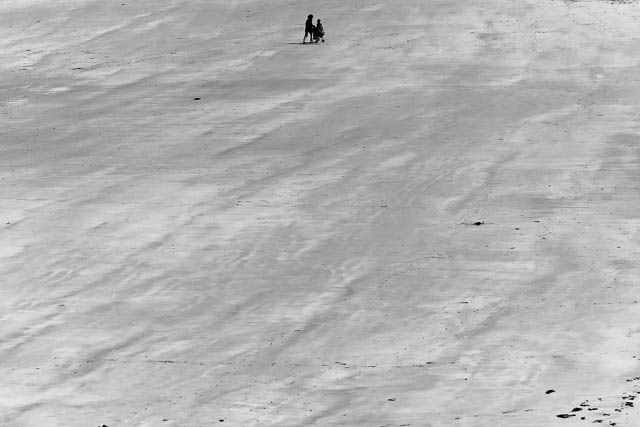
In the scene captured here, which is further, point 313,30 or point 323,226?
point 313,30

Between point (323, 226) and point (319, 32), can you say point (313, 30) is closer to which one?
point (319, 32)

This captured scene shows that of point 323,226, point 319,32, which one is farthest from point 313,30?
point 323,226

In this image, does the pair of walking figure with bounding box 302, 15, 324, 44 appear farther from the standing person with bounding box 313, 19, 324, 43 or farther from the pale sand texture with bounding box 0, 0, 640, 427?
the pale sand texture with bounding box 0, 0, 640, 427

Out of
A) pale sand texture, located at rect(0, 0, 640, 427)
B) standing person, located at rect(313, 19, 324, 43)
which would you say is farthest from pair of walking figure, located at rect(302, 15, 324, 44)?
pale sand texture, located at rect(0, 0, 640, 427)

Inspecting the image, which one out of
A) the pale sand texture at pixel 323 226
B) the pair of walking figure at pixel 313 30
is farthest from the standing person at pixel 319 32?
the pale sand texture at pixel 323 226

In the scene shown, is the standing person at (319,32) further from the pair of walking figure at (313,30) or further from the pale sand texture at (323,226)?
the pale sand texture at (323,226)

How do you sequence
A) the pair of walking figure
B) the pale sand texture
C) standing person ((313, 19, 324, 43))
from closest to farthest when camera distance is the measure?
the pale sand texture, the pair of walking figure, standing person ((313, 19, 324, 43))

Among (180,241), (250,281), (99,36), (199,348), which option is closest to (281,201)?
(180,241)

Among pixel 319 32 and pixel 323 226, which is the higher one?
pixel 323 226
